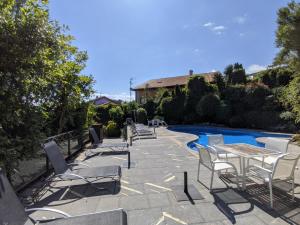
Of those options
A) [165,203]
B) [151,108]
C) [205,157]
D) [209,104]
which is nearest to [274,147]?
[205,157]

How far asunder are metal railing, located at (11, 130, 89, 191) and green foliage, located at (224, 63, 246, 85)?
660 inches

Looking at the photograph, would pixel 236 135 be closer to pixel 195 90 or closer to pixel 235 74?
pixel 195 90

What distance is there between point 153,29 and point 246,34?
6.10 m

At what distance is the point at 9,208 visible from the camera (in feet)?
7.46

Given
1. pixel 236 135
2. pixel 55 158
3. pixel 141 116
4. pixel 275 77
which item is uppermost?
pixel 275 77

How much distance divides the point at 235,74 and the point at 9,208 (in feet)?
70.0

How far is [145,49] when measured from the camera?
757 inches

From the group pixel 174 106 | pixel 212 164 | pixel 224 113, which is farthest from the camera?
pixel 174 106

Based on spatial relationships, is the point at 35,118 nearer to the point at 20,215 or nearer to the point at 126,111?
the point at 20,215

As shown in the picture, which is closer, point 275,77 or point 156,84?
point 275,77

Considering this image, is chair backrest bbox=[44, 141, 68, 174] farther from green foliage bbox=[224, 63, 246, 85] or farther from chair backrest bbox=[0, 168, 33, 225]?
green foliage bbox=[224, 63, 246, 85]

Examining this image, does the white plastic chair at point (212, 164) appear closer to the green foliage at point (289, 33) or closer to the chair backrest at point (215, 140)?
the chair backrest at point (215, 140)

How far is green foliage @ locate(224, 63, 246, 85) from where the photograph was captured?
20.9 metres

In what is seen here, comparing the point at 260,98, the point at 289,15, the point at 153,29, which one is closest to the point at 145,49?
the point at 153,29
